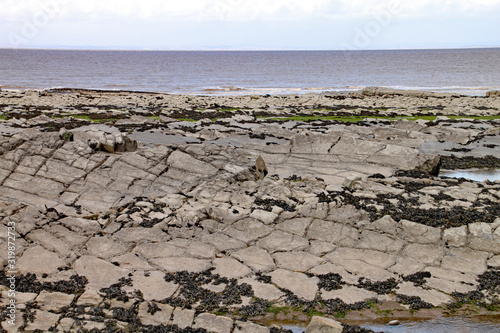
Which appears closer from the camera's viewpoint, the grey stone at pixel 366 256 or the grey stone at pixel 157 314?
the grey stone at pixel 157 314

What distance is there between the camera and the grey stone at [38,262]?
25.8 feet

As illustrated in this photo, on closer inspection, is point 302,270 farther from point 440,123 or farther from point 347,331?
point 440,123

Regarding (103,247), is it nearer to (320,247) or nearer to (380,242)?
(320,247)

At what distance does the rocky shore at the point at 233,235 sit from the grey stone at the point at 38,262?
4 centimetres

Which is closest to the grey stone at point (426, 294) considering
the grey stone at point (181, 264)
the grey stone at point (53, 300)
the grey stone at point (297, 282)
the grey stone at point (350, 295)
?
the grey stone at point (350, 295)

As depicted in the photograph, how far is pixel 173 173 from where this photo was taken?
39.4 feet

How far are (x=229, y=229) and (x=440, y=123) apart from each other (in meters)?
16.6

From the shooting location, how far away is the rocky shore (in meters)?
7.09

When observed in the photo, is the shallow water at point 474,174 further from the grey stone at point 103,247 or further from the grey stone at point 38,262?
the grey stone at point 38,262

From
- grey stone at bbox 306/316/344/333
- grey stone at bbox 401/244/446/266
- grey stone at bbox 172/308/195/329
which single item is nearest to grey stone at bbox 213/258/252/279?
grey stone at bbox 172/308/195/329

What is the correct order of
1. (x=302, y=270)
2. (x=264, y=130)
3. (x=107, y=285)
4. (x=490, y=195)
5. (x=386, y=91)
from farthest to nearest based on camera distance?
(x=386, y=91)
(x=264, y=130)
(x=490, y=195)
(x=302, y=270)
(x=107, y=285)

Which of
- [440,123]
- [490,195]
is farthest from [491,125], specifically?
[490,195]

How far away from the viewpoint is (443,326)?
6.86 meters

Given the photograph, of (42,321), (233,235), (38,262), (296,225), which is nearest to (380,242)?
(296,225)
